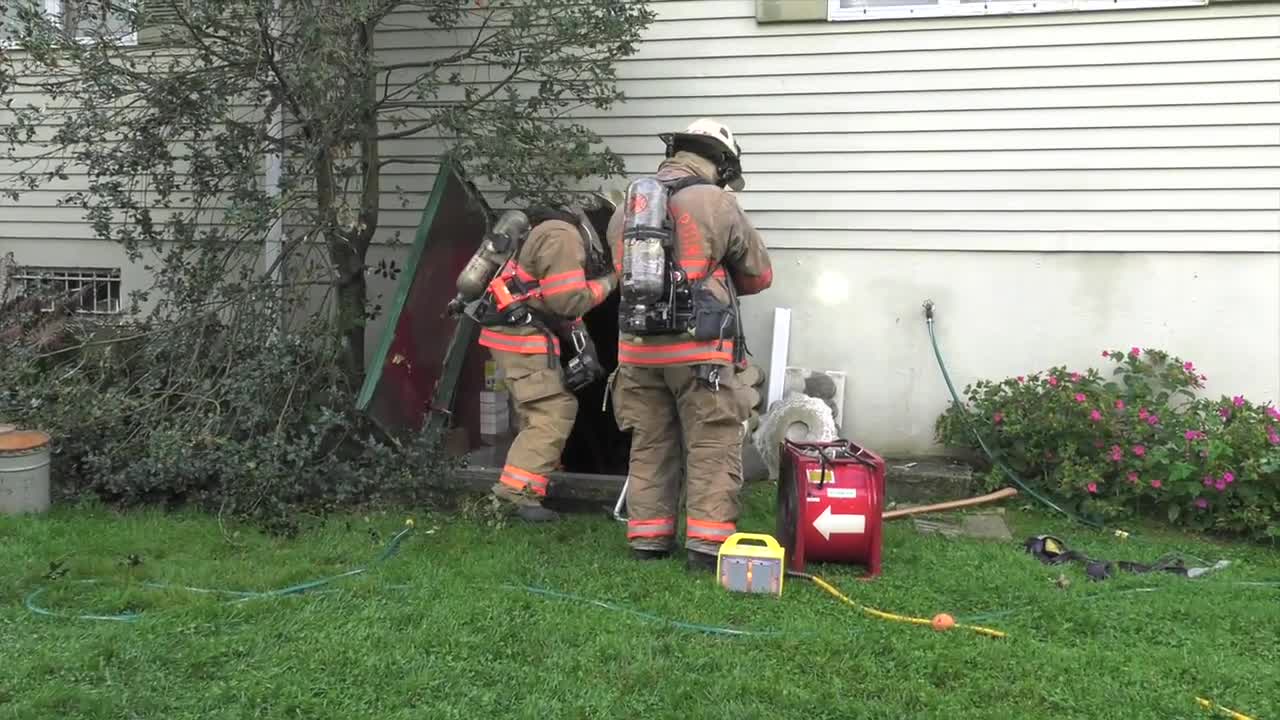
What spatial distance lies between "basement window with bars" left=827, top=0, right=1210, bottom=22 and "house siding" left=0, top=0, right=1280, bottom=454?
2.0 inches

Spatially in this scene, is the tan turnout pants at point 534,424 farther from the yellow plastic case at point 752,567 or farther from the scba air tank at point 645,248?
the yellow plastic case at point 752,567

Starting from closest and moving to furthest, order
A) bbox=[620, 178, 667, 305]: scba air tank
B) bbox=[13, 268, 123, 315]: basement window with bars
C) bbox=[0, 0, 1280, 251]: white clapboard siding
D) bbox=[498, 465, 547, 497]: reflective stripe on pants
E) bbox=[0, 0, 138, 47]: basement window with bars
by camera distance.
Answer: bbox=[620, 178, 667, 305]: scba air tank
bbox=[498, 465, 547, 497]: reflective stripe on pants
bbox=[0, 0, 138, 47]: basement window with bars
bbox=[0, 0, 1280, 251]: white clapboard siding
bbox=[13, 268, 123, 315]: basement window with bars

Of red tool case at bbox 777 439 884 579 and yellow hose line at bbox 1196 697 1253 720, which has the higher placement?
red tool case at bbox 777 439 884 579

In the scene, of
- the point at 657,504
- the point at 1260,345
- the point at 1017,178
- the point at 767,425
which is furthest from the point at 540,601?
the point at 1260,345

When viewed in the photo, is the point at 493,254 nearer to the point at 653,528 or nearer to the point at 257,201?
the point at 257,201

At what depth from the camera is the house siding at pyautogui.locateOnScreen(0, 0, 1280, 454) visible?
5.47 meters

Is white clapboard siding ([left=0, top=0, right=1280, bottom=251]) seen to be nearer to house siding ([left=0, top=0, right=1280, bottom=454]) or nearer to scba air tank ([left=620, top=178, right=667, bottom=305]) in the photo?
house siding ([left=0, top=0, right=1280, bottom=454])

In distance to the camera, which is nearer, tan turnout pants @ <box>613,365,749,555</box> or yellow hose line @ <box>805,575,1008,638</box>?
yellow hose line @ <box>805,575,1008,638</box>

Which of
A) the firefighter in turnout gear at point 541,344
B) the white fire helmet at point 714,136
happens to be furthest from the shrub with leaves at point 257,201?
the white fire helmet at point 714,136

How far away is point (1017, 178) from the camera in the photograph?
5.74 meters

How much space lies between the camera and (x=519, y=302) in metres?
5.00

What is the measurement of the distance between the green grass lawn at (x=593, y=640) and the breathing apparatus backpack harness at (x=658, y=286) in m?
1.06

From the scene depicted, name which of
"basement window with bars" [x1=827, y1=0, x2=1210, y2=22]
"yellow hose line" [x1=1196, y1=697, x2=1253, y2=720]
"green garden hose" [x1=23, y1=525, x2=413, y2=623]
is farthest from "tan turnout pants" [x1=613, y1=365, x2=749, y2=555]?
"basement window with bars" [x1=827, y1=0, x2=1210, y2=22]

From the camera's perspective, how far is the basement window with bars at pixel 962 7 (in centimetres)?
548
